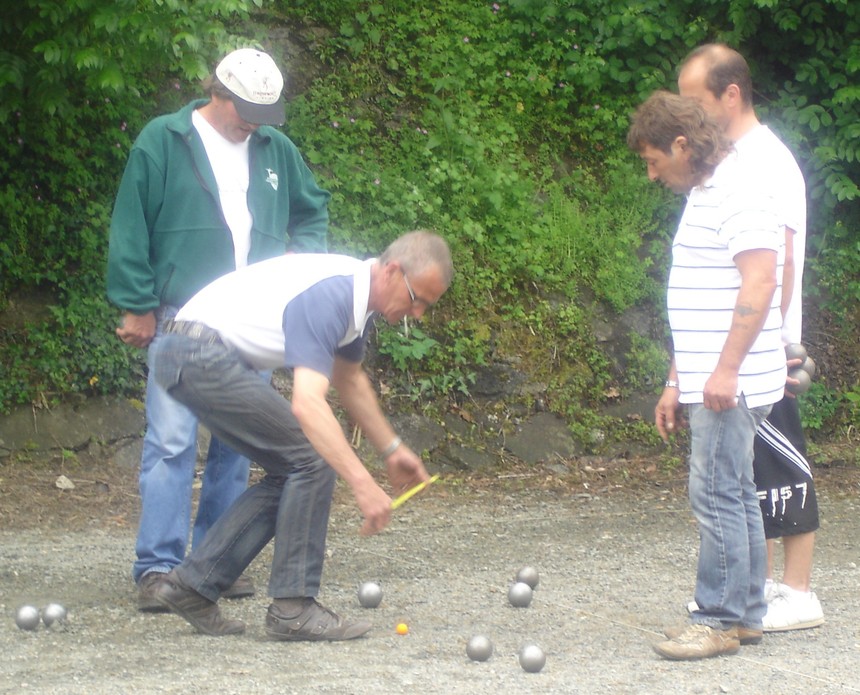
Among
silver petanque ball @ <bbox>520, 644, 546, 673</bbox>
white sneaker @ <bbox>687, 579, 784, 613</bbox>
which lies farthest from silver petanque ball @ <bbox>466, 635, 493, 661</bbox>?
white sneaker @ <bbox>687, 579, 784, 613</bbox>

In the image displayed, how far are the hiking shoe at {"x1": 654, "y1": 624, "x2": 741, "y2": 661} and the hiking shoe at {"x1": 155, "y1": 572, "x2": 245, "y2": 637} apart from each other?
1496 millimetres

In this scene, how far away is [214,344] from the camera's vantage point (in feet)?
14.0

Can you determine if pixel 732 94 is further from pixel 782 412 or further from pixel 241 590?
pixel 241 590

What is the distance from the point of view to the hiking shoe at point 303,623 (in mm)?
4312

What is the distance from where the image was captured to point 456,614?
484 centimetres

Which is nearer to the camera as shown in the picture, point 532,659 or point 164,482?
point 532,659

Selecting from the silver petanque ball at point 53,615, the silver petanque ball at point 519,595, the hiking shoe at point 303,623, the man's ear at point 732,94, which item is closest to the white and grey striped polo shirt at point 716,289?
the man's ear at point 732,94

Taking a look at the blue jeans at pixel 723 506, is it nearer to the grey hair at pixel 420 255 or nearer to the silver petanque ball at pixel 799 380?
the silver petanque ball at pixel 799 380

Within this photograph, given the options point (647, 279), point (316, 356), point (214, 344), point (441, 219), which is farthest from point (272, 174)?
point (647, 279)

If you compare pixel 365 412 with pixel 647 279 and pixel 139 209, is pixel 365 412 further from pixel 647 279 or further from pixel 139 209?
pixel 647 279

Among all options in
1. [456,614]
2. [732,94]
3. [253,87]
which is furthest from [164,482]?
[732,94]

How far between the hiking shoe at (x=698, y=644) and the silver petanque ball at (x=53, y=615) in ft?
6.99

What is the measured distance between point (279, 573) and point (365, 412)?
625 mm

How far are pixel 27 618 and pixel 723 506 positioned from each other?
2.48 m
